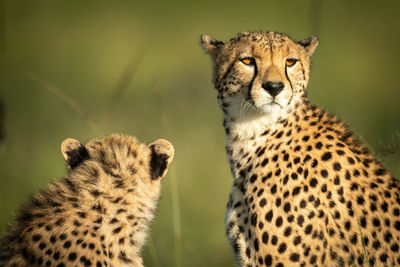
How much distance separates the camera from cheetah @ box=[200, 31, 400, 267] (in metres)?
3.85

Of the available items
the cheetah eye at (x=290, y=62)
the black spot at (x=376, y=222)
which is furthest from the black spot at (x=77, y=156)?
the black spot at (x=376, y=222)

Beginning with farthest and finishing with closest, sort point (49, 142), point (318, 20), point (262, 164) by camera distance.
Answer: point (49, 142) < point (318, 20) < point (262, 164)

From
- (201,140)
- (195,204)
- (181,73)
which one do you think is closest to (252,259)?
(195,204)

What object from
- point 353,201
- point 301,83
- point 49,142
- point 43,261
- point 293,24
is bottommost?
point 43,261

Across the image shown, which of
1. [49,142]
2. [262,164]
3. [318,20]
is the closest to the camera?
[262,164]

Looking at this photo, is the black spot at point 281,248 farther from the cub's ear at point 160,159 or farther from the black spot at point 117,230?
the black spot at point 117,230

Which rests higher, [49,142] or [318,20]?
[49,142]

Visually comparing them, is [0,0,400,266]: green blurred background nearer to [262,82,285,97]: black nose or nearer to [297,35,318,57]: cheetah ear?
[297,35,318,57]: cheetah ear

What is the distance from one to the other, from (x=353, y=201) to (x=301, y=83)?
71 centimetres

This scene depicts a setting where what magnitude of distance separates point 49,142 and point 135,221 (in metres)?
5.53

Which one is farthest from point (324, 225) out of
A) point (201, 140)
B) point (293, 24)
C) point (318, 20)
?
point (293, 24)

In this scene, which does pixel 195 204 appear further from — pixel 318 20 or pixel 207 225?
pixel 318 20

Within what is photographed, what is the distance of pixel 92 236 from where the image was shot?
3576 mm

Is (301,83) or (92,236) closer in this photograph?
(92,236)
